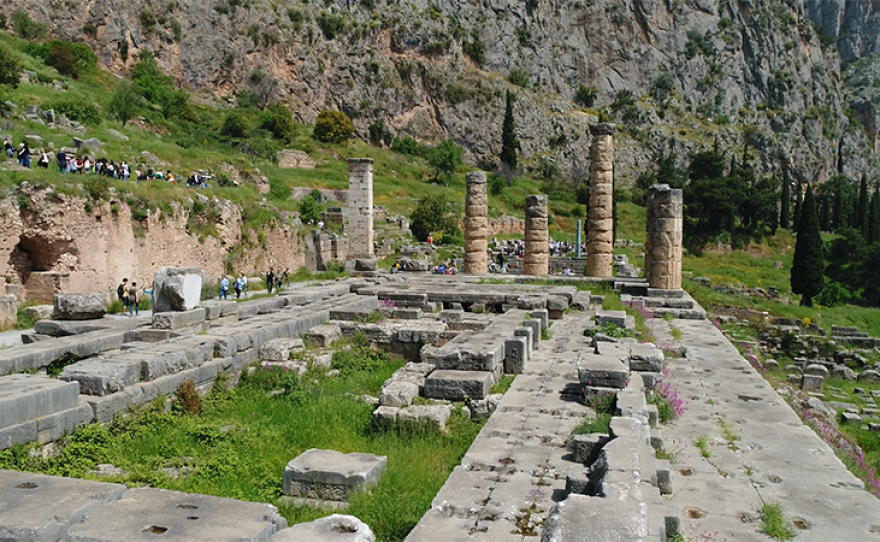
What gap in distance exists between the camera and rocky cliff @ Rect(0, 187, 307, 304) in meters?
19.4

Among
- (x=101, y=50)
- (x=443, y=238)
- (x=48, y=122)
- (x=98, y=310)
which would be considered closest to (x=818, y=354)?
(x=443, y=238)

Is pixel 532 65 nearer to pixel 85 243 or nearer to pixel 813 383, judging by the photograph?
pixel 813 383

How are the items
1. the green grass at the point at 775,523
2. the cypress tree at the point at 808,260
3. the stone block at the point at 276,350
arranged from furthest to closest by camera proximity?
the cypress tree at the point at 808,260 → the stone block at the point at 276,350 → the green grass at the point at 775,523

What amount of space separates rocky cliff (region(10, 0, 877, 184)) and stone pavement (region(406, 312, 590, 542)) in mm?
61420

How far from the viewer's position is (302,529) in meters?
4.69

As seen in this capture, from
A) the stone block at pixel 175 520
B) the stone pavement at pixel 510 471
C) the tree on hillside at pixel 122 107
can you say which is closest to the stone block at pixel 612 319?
the stone pavement at pixel 510 471

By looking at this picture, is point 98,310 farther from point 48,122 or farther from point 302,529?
point 48,122

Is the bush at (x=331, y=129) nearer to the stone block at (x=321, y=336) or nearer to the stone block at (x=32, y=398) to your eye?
the stone block at (x=321, y=336)

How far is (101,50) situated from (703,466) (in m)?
65.2

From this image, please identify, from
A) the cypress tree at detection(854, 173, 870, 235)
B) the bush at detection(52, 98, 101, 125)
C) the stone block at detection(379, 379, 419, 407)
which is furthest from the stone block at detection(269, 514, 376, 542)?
the cypress tree at detection(854, 173, 870, 235)

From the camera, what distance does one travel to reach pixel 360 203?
28.0 meters

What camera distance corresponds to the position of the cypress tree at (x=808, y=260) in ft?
133

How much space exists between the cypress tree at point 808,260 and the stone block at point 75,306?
126ft

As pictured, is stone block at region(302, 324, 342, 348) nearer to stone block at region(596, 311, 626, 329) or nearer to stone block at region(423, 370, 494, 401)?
stone block at region(423, 370, 494, 401)
